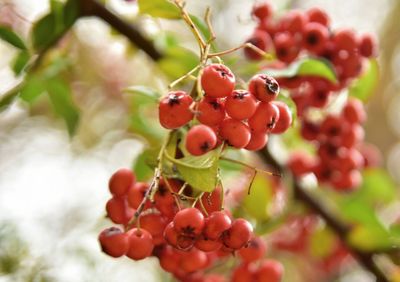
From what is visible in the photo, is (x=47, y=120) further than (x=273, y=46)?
Yes

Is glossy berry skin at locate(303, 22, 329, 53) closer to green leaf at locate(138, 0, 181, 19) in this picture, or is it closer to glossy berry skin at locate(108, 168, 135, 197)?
green leaf at locate(138, 0, 181, 19)

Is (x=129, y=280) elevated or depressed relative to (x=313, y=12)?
depressed

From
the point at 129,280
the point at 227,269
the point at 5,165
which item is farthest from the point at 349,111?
the point at 5,165

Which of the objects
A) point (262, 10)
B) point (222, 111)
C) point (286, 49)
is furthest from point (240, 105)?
point (262, 10)

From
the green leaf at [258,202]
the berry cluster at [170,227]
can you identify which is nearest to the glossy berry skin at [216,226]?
the berry cluster at [170,227]

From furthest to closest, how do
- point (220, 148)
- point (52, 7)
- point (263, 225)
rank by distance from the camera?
point (263, 225) < point (52, 7) < point (220, 148)

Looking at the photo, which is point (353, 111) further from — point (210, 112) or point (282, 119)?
point (210, 112)

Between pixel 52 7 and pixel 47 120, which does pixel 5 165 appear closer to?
pixel 47 120

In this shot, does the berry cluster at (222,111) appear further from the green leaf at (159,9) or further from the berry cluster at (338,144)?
the berry cluster at (338,144)
